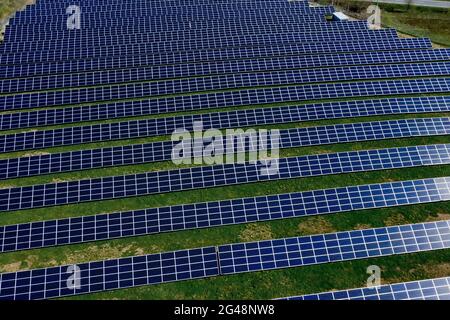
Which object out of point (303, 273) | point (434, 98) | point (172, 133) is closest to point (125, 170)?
point (172, 133)

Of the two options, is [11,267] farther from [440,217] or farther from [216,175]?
[440,217]

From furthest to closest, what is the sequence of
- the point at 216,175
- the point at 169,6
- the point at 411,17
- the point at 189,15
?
the point at 411,17, the point at 169,6, the point at 189,15, the point at 216,175

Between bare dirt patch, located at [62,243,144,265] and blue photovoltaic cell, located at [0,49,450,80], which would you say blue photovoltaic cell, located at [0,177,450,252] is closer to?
bare dirt patch, located at [62,243,144,265]

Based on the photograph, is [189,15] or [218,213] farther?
[189,15]

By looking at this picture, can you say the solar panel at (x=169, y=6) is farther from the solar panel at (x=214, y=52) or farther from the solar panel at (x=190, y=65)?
the solar panel at (x=190, y=65)

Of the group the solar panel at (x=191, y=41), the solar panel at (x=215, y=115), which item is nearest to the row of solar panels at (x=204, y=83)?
the solar panel at (x=215, y=115)
